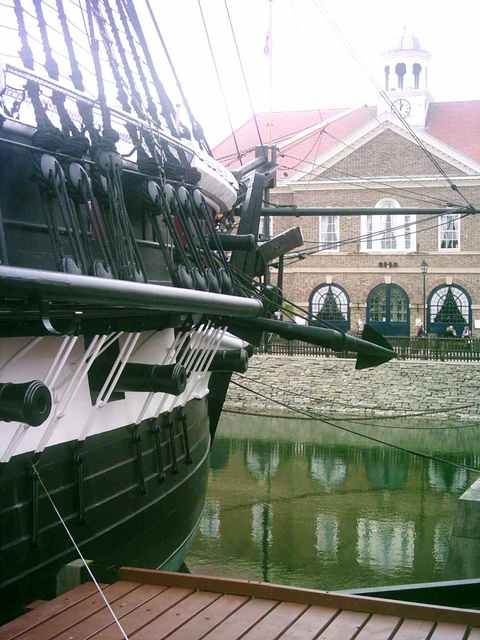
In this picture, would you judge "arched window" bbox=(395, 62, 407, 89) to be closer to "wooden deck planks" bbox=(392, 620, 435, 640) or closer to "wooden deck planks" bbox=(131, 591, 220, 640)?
"wooden deck planks" bbox=(131, 591, 220, 640)

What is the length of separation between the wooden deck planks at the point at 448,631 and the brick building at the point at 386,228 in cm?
2807

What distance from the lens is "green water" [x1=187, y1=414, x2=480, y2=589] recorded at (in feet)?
33.0

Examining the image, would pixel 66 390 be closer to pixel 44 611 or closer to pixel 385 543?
pixel 44 611

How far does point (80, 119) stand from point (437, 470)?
12.6 metres

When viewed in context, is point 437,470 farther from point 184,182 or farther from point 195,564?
point 184,182

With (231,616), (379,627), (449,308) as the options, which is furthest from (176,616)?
(449,308)

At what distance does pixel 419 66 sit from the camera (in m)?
36.6

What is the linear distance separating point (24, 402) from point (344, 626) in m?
1.76

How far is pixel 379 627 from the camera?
3.98 m

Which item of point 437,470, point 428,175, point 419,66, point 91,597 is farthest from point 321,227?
point 91,597

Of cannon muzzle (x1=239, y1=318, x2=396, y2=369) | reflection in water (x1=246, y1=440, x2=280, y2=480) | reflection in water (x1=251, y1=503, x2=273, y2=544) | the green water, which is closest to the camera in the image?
cannon muzzle (x1=239, y1=318, x2=396, y2=369)

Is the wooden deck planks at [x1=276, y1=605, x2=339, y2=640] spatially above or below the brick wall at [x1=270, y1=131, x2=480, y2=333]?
below

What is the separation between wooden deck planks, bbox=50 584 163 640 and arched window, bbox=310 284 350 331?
2943 cm

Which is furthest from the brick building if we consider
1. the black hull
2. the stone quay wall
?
the black hull
